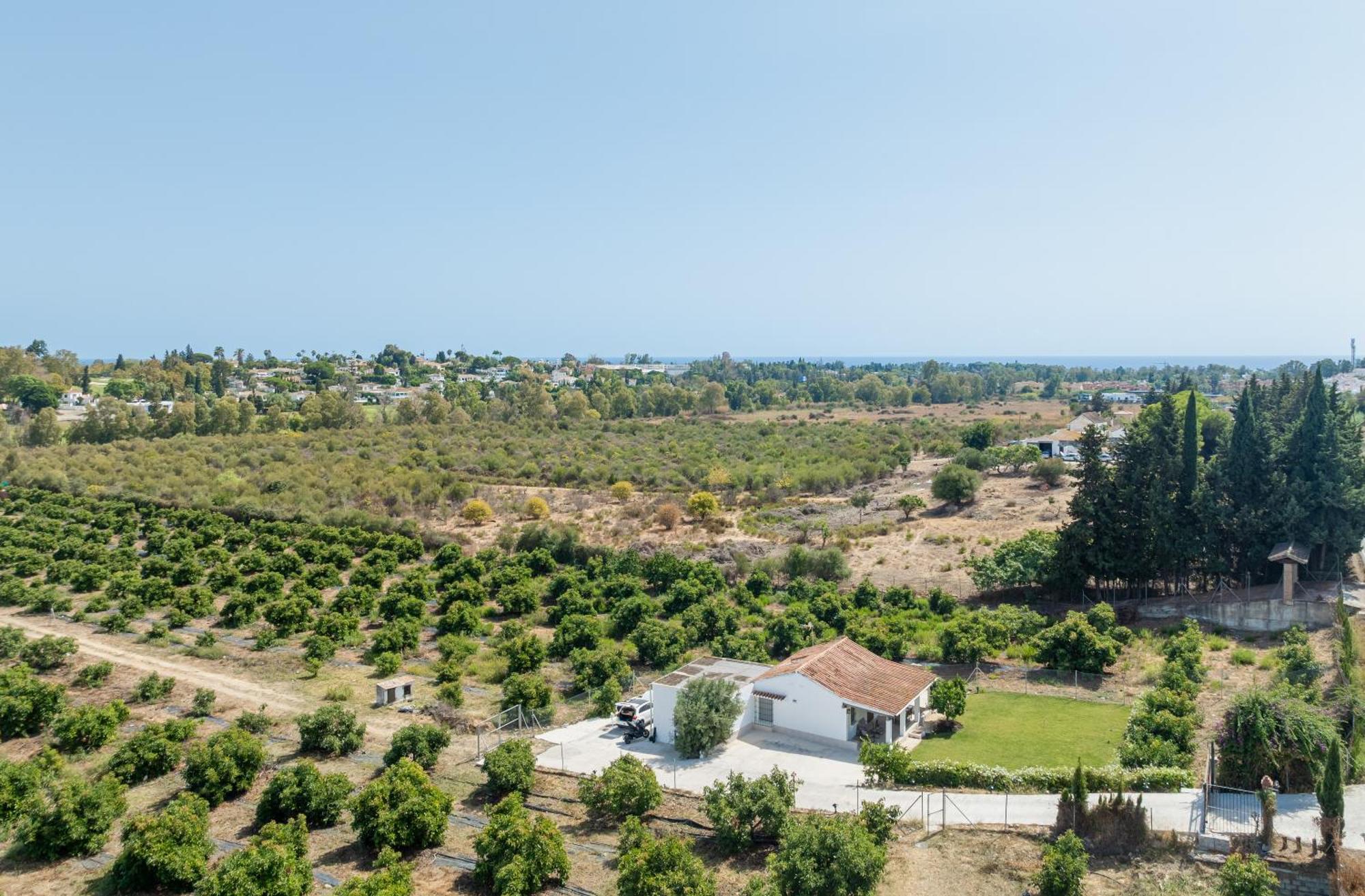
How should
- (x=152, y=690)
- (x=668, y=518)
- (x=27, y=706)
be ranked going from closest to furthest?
(x=27, y=706) < (x=152, y=690) < (x=668, y=518)

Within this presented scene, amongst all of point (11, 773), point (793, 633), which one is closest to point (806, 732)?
point (793, 633)

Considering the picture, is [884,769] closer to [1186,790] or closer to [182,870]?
[1186,790]

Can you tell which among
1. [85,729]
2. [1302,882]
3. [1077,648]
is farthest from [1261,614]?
[85,729]

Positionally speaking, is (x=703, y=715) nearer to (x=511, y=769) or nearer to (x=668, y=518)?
(x=511, y=769)

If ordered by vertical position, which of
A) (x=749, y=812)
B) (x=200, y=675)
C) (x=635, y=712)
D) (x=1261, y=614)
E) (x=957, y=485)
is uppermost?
(x=957, y=485)

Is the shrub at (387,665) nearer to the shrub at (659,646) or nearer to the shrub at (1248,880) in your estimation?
the shrub at (659,646)

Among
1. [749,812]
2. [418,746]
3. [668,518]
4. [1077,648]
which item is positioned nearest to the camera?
[749,812]

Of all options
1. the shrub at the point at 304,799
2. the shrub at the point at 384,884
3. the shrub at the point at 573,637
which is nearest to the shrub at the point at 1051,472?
the shrub at the point at 573,637

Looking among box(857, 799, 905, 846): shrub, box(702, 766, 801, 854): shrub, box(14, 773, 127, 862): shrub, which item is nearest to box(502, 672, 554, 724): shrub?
box(702, 766, 801, 854): shrub
